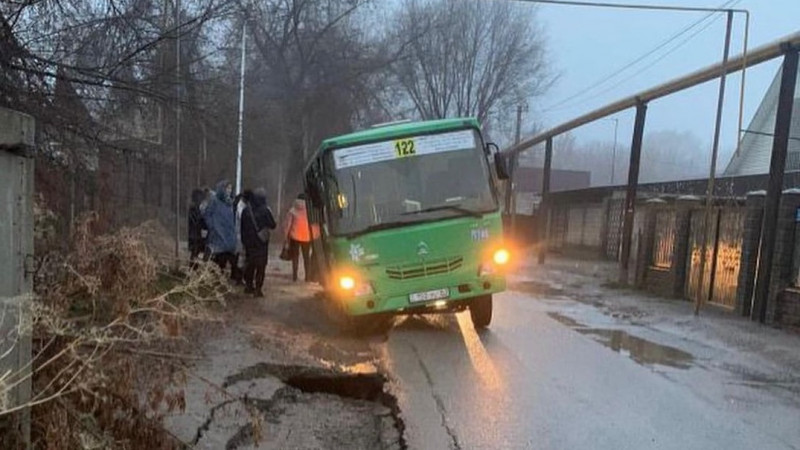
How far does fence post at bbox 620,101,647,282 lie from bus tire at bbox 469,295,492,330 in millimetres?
8467

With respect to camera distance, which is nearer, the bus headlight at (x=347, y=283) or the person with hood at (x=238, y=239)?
the bus headlight at (x=347, y=283)

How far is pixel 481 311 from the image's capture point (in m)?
10.2

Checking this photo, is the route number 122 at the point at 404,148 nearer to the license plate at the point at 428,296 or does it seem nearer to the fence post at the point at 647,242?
the license plate at the point at 428,296

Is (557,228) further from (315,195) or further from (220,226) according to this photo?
(315,195)

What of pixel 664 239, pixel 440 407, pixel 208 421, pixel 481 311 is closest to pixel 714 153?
pixel 664 239

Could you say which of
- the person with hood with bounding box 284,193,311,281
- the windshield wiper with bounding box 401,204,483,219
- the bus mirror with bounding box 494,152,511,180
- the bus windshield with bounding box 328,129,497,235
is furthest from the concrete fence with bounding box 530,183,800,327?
the person with hood with bounding box 284,193,311,281

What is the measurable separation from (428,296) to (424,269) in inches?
13.3

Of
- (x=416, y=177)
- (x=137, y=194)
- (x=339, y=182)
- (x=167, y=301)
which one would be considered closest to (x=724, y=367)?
(x=416, y=177)

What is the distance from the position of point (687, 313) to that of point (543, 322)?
338cm

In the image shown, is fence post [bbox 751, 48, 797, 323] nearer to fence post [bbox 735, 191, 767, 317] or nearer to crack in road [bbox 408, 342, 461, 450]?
fence post [bbox 735, 191, 767, 317]

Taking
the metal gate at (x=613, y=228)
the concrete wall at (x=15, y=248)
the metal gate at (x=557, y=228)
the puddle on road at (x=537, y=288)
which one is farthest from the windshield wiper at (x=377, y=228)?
the metal gate at (x=557, y=228)

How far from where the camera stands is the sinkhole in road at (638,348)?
873 cm

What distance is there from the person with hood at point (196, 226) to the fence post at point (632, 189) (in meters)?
10.0

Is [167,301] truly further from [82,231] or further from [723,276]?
[723,276]
